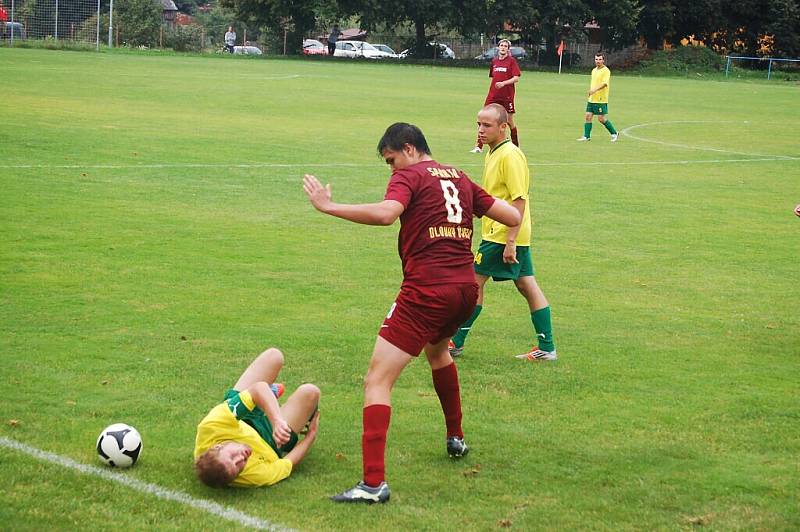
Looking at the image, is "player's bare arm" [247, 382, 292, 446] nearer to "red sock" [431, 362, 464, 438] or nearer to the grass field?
the grass field

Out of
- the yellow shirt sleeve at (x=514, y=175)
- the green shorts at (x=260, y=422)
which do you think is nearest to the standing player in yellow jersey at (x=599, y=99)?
the yellow shirt sleeve at (x=514, y=175)

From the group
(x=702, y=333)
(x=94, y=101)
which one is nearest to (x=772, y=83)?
(x=94, y=101)

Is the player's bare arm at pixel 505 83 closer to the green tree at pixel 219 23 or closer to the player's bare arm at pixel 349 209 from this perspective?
the player's bare arm at pixel 349 209

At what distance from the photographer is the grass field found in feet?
19.8

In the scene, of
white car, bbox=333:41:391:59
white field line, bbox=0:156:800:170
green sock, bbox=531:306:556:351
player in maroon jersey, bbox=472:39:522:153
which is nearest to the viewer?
green sock, bbox=531:306:556:351

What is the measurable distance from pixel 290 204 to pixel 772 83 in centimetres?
5051

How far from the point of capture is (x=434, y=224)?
243 inches

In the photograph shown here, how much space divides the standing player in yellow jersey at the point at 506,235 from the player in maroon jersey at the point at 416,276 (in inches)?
75.8

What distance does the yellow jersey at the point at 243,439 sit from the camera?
6035mm

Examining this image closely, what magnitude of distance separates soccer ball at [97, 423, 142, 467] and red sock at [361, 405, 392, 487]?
1.38 m

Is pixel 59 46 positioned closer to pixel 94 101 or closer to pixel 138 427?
pixel 94 101

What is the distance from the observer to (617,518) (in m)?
5.83

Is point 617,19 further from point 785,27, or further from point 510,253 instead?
point 510,253

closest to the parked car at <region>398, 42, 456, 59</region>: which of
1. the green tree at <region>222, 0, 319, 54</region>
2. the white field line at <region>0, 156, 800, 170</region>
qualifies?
the green tree at <region>222, 0, 319, 54</region>
